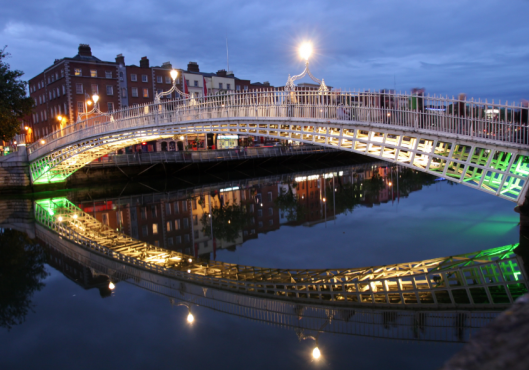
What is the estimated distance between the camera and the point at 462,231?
39.2ft

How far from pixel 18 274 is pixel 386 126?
10.3 meters

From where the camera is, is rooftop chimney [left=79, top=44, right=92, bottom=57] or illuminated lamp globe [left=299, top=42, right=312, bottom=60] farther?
rooftop chimney [left=79, top=44, right=92, bottom=57]

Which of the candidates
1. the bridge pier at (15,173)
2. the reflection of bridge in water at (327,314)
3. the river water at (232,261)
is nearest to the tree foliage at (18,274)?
the river water at (232,261)

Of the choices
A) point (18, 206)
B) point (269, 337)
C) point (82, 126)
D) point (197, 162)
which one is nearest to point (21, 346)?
point (269, 337)

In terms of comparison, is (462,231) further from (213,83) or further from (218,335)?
(213,83)

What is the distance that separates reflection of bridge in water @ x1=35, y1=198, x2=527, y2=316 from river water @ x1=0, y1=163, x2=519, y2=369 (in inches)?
26.4

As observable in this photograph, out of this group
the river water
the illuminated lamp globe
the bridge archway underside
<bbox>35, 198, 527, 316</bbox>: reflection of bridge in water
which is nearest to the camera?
the river water

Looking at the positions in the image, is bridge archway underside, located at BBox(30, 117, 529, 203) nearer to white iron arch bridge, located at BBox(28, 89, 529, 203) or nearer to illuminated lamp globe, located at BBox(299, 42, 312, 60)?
white iron arch bridge, located at BBox(28, 89, 529, 203)

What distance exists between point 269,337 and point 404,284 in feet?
10.2

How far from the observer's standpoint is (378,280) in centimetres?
788

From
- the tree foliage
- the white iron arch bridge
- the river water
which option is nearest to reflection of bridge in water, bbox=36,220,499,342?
the river water

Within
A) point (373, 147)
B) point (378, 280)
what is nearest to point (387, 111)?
point (373, 147)

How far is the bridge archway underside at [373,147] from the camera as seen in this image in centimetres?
1050

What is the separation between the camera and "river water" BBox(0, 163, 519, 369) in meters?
5.47
